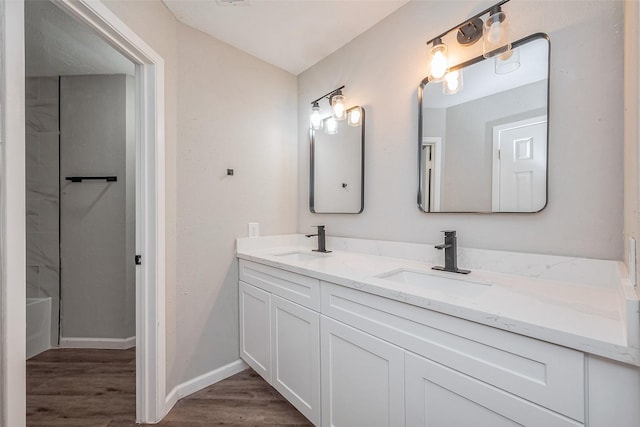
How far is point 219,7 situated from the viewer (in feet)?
5.28

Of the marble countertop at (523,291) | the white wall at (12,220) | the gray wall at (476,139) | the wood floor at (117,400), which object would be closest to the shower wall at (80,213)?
the wood floor at (117,400)

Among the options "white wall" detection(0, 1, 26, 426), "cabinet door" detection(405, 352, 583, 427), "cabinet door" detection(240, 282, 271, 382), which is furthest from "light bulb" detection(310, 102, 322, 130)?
"cabinet door" detection(405, 352, 583, 427)

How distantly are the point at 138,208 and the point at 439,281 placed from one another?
64.7 inches

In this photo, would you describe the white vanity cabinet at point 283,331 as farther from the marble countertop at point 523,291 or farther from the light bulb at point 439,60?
the light bulb at point 439,60

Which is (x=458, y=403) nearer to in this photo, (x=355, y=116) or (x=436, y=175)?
(x=436, y=175)

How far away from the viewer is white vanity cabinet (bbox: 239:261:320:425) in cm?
137

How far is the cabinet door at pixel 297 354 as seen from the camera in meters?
1.35

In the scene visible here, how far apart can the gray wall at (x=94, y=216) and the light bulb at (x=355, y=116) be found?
196 cm

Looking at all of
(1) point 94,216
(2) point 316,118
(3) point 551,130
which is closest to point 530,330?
(3) point 551,130

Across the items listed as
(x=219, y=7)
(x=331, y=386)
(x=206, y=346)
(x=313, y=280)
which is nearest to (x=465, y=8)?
(x=219, y=7)

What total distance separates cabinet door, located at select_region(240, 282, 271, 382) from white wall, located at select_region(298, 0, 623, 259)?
0.83 meters

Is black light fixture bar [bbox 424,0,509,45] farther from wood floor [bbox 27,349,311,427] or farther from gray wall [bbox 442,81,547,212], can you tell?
wood floor [bbox 27,349,311,427]

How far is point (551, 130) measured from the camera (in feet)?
3.70

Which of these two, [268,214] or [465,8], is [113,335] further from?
[465,8]
